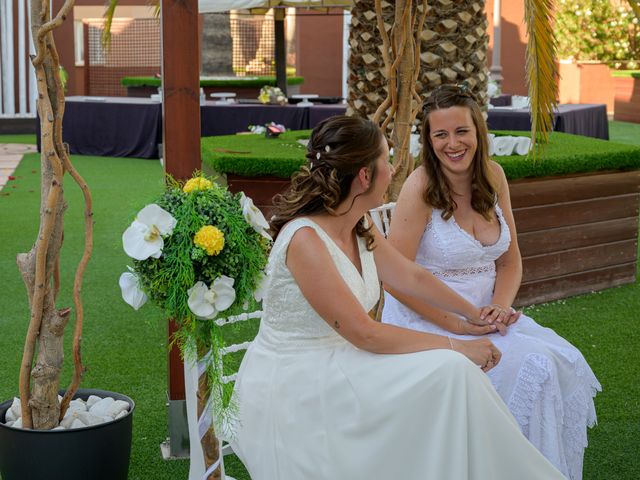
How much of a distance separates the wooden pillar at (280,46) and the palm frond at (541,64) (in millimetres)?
8289

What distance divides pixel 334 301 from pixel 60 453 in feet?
2.99

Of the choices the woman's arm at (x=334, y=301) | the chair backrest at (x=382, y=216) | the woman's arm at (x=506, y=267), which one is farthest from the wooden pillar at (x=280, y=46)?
the woman's arm at (x=334, y=301)

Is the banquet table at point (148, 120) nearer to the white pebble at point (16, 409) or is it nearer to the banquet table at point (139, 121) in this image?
the banquet table at point (139, 121)

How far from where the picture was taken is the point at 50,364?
285 centimetres

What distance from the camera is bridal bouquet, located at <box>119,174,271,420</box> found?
2340mm

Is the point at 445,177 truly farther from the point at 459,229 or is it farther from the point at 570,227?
the point at 570,227

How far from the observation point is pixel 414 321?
3.25 m

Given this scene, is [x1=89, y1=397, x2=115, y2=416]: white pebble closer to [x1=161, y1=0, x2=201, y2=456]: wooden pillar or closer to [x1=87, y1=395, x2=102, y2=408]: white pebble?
[x1=87, y1=395, x2=102, y2=408]: white pebble

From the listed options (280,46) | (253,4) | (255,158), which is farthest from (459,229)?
(280,46)

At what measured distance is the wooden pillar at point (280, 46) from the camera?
13273 millimetres

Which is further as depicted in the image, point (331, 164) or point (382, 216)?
point (382, 216)

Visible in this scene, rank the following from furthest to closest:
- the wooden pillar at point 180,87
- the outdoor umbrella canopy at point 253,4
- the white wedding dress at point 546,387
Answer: the outdoor umbrella canopy at point 253,4, the wooden pillar at point 180,87, the white wedding dress at point 546,387

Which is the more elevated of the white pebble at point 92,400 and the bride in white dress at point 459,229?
the bride in white dress at point 459,229

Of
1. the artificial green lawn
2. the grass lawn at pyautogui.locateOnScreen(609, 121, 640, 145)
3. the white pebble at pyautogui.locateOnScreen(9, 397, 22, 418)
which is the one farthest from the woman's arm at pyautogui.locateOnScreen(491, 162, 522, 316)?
the artificial green lawn
